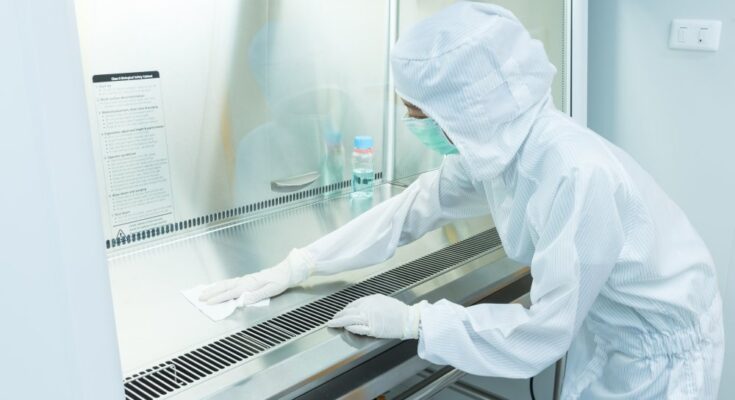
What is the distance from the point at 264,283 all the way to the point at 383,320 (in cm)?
29

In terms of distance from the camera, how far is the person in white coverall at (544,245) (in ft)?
3.41

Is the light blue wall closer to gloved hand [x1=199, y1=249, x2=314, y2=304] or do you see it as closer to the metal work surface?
the metal work surface

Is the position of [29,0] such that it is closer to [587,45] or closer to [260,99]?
[260,99]

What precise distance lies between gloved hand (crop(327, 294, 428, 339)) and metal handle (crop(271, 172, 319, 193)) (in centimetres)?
66

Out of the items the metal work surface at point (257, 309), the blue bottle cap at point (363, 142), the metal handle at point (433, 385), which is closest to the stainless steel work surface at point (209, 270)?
the metal work surface at point (257, 309)

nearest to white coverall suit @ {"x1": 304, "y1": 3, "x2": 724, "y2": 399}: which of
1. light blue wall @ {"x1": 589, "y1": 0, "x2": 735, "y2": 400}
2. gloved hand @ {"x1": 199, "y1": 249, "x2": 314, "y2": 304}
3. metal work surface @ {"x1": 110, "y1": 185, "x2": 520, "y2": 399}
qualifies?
metal work surface @ {"x1": 110, "y1": 185, "x2": 520, "y2": 399}

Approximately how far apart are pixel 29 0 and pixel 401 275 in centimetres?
96

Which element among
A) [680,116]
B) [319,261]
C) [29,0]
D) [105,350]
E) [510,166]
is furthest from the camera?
[680,116]

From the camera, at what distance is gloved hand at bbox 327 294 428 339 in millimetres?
1103

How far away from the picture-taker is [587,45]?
6.13ft

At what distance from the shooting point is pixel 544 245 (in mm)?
1066

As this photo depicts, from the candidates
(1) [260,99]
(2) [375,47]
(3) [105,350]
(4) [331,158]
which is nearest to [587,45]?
(2) [375,47]

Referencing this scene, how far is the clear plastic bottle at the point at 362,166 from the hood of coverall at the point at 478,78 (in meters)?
0.75

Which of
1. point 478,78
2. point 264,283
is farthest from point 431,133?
point 264,283
